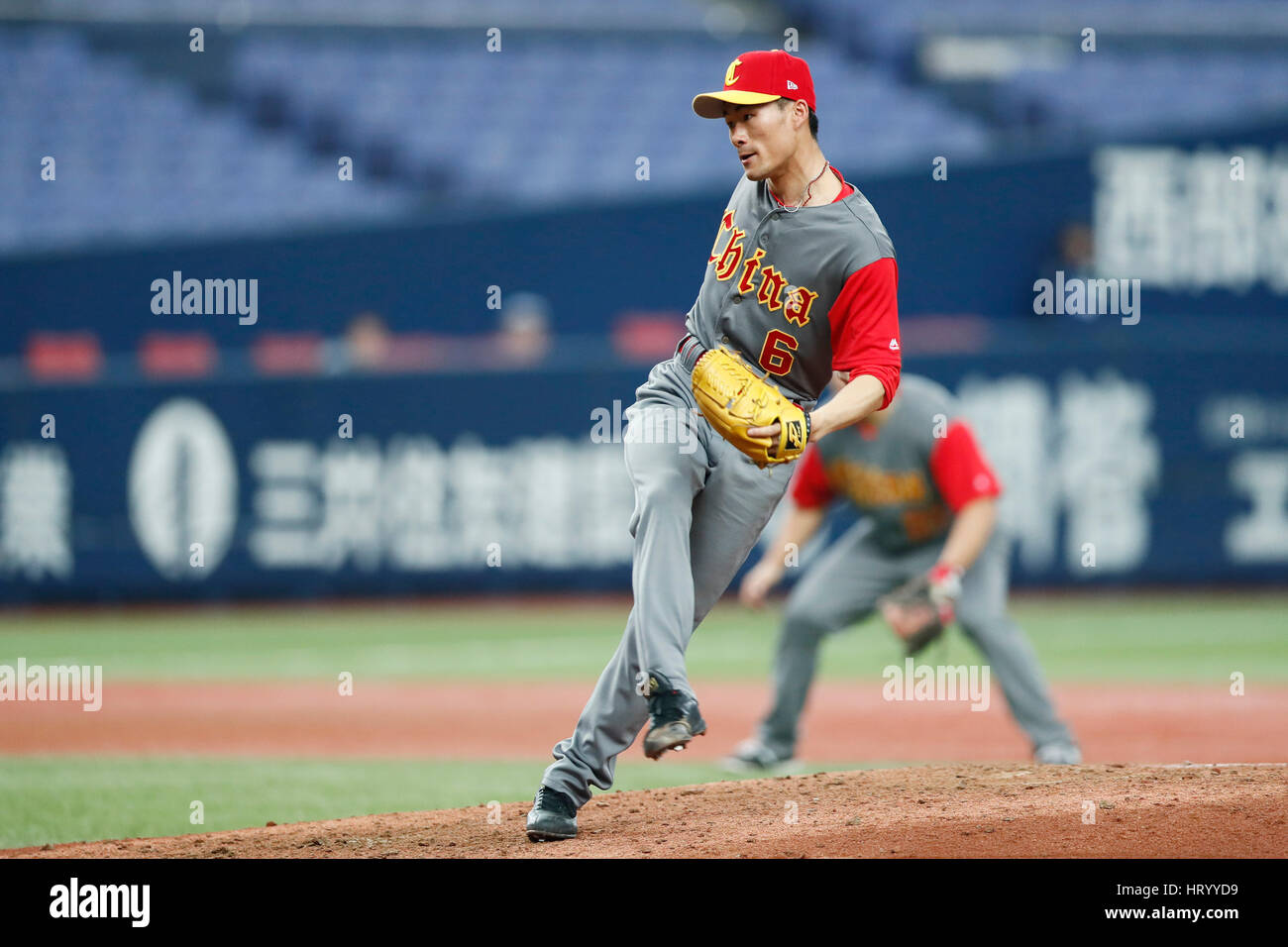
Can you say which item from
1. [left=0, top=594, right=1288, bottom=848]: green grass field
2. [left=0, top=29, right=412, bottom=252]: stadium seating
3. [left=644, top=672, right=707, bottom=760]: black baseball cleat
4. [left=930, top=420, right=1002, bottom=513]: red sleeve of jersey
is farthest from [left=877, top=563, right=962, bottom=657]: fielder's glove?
[left=0, top=29, right=412, bottom=252]: stadium seating

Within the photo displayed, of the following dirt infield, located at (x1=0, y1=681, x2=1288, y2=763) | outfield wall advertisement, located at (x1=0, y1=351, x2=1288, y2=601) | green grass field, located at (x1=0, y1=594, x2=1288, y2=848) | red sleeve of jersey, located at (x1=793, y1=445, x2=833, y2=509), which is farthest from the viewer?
outfield wall advertisement, located at (x1=0, y1=351, x2=1288, y2=601)

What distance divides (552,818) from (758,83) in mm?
2117

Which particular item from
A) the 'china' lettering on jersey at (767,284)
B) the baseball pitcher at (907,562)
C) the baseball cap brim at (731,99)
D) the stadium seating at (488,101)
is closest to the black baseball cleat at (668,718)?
the 'china' lettering on jersey at (767,284)

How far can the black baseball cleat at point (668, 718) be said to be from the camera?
4.13 metres

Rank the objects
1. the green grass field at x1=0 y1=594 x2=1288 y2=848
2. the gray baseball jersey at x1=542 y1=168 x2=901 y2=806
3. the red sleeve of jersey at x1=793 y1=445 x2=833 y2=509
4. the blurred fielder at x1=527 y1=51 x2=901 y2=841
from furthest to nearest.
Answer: the red sleeve of jersey at x1=793 y1=445 x2=833 y2=509 < the green grass field at x1=0 y1=594 x2=1288 y2=848 < the gray baseball jersey at x1=542 y1=168 x2=901 y2=806 < the blurred fielder at x1=527 y1=51 x2=901 y2=841

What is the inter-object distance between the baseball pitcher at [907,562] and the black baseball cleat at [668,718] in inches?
98.4

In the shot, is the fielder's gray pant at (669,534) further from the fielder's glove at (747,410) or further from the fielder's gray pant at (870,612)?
the fielder's gray pant at (870,612)

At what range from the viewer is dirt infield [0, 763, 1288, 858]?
439 centimetres

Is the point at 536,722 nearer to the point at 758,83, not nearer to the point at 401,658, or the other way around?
the point at 401,658

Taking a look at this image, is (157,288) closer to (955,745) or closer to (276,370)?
(276,370)

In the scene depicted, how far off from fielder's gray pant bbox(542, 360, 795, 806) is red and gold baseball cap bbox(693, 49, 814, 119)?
0.78 meters

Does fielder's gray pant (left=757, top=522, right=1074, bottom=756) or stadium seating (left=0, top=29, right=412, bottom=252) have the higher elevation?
stadium seating (left=0, top=29, right=412, bottom=252)

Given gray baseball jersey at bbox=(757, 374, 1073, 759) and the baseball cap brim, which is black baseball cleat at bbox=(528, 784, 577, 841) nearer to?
the baseball cap brim
